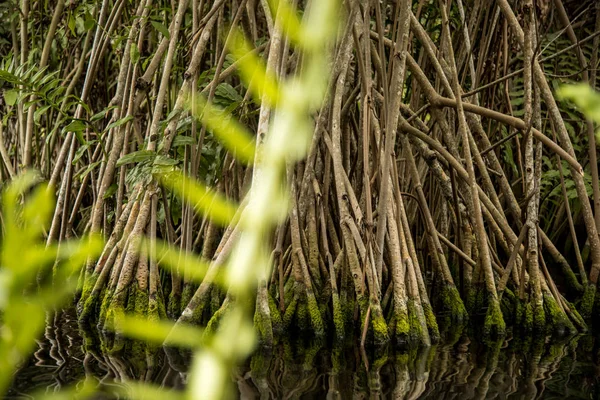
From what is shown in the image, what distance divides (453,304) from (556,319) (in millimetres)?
491

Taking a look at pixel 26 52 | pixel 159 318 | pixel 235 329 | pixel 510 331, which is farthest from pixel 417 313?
pixel 26 52

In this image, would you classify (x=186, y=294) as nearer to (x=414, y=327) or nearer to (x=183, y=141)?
(x=183, y=141)

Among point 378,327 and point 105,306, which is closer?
point 378,327

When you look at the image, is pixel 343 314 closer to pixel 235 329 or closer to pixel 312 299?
pixel 312 299

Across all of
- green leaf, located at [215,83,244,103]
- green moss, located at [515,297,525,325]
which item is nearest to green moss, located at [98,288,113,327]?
green leaf, located at [215,83,244,103]

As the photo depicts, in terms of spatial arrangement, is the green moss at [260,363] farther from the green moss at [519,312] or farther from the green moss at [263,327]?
the green moss at [519,312]

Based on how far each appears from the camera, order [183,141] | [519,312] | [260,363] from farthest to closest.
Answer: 1. [519,312]
2. [183,141]
3. [260,363]

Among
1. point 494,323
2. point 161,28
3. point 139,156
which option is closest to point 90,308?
point 139,156

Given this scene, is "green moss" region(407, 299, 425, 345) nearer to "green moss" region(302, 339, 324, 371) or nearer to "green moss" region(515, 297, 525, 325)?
"green moss" region(302, 339, 324, 371)

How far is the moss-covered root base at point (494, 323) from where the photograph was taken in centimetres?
330

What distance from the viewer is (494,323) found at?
3.33 m

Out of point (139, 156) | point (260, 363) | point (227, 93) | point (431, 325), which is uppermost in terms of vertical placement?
point (227, 93)

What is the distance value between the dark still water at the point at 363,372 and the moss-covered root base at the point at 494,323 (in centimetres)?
24

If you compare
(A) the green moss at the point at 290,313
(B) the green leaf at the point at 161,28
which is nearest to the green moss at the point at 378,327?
(A) the green moss at the point at 290,313
